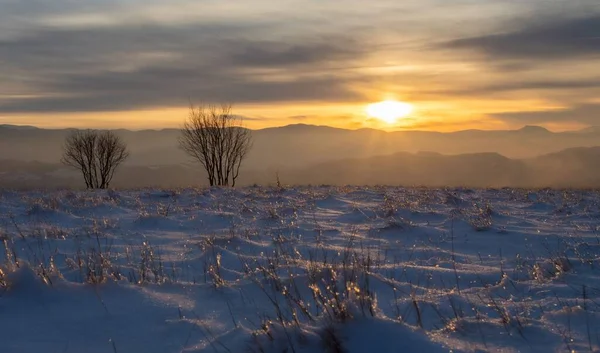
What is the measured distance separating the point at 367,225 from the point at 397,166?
179 m

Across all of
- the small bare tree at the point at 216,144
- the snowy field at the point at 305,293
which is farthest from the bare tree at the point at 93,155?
the snowy field at the point at 305,293

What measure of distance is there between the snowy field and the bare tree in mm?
44103

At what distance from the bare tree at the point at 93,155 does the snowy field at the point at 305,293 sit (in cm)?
4410

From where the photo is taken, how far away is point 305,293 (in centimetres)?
392

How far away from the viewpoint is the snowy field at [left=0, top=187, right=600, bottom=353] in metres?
2.74

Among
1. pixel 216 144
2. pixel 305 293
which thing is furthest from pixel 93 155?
pixel 305 293

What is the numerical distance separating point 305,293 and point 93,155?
50.5 metres

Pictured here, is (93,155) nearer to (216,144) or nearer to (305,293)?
(216,144)

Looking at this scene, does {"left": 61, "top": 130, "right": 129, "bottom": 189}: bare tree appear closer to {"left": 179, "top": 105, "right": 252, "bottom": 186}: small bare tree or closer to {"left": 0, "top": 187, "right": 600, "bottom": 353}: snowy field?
{"left": 179, "top": 105, "right": 252, "bottom": 186}: small bare tree

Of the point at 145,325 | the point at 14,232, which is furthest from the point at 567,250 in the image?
the point at 14,232

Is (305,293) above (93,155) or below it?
below

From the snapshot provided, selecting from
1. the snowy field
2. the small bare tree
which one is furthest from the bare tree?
the snowy field

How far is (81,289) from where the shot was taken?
3.72 metres

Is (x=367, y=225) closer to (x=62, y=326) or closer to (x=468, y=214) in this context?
(x=468, y=214)
